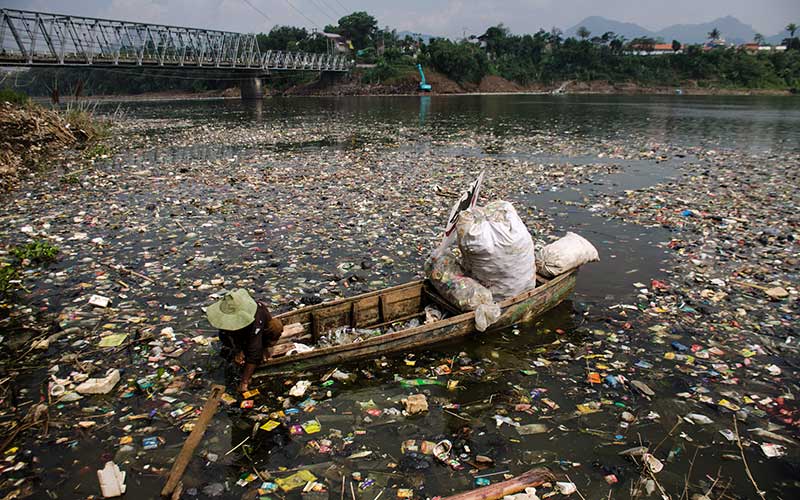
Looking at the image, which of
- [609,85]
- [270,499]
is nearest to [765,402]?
[270,499]

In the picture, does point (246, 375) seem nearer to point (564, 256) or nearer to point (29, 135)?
point (564, 256)

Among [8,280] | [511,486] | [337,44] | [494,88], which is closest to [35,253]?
[8,280]

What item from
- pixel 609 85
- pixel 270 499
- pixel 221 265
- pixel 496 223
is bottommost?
pixel 270 499

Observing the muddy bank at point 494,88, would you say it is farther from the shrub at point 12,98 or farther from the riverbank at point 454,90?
the shrub at point 12,98

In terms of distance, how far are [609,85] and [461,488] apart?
9773 centimetres

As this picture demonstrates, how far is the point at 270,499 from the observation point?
3.76 m

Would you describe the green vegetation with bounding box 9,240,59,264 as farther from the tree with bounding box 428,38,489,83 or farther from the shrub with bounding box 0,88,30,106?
the tree with bounding box 428,38,489,83

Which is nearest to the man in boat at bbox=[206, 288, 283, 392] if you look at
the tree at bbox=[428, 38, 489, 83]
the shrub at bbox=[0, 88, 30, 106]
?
the shrub at bbox=[0, 88, 30, 106]

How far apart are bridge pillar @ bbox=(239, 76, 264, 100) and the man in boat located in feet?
230

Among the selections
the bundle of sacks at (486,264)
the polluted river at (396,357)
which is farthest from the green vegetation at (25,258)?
the bundle of sacks at (486,264)

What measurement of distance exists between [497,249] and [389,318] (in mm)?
1638

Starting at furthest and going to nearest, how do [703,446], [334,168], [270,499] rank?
[334,168] < [703,446] < [270,499]

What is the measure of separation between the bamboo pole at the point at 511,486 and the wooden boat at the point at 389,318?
1.97 m

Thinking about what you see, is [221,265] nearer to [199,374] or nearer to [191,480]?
[199,374]
